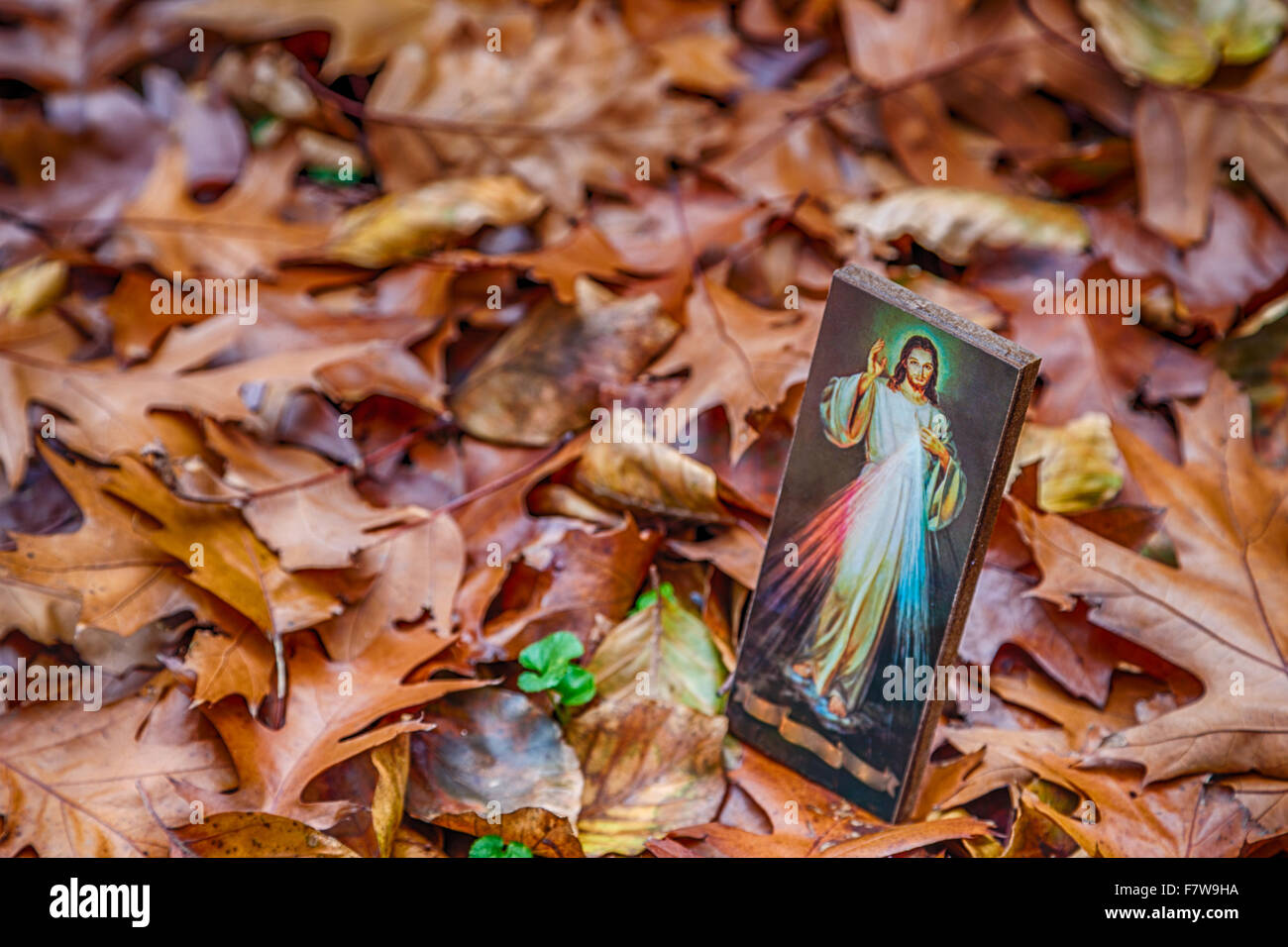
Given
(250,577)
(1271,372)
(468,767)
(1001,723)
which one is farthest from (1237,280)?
(250,577)

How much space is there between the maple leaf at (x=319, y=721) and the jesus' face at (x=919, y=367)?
1.66ft

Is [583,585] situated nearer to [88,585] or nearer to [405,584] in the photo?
[405,584]

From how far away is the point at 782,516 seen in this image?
1.15m

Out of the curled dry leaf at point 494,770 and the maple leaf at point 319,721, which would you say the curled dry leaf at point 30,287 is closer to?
the maple leaf at point 319,721

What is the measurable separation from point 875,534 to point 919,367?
165 millimetres

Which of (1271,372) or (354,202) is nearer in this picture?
(1271,372)

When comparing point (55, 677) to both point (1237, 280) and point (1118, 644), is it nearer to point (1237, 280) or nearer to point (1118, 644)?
point (1118, 644)

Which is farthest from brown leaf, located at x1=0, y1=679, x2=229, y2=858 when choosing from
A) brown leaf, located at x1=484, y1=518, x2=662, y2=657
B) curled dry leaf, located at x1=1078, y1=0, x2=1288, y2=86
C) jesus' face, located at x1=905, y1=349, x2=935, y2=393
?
curled dry leaf, located at x1=1078, y1=0, x2=1288, y2=86

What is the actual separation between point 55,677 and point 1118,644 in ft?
3.67

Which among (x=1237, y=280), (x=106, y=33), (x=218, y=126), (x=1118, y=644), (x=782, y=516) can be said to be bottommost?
(x=1118, y=644)

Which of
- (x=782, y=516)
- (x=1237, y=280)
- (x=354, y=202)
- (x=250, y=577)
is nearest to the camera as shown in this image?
(x=782, y=516)

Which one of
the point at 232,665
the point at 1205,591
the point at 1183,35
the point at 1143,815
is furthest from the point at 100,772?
the point at 1183,35

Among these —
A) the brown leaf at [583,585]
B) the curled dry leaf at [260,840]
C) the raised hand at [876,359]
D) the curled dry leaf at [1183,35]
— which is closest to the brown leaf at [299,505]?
the brown leaf at [583,585]

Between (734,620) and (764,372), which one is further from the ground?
(764,372)
